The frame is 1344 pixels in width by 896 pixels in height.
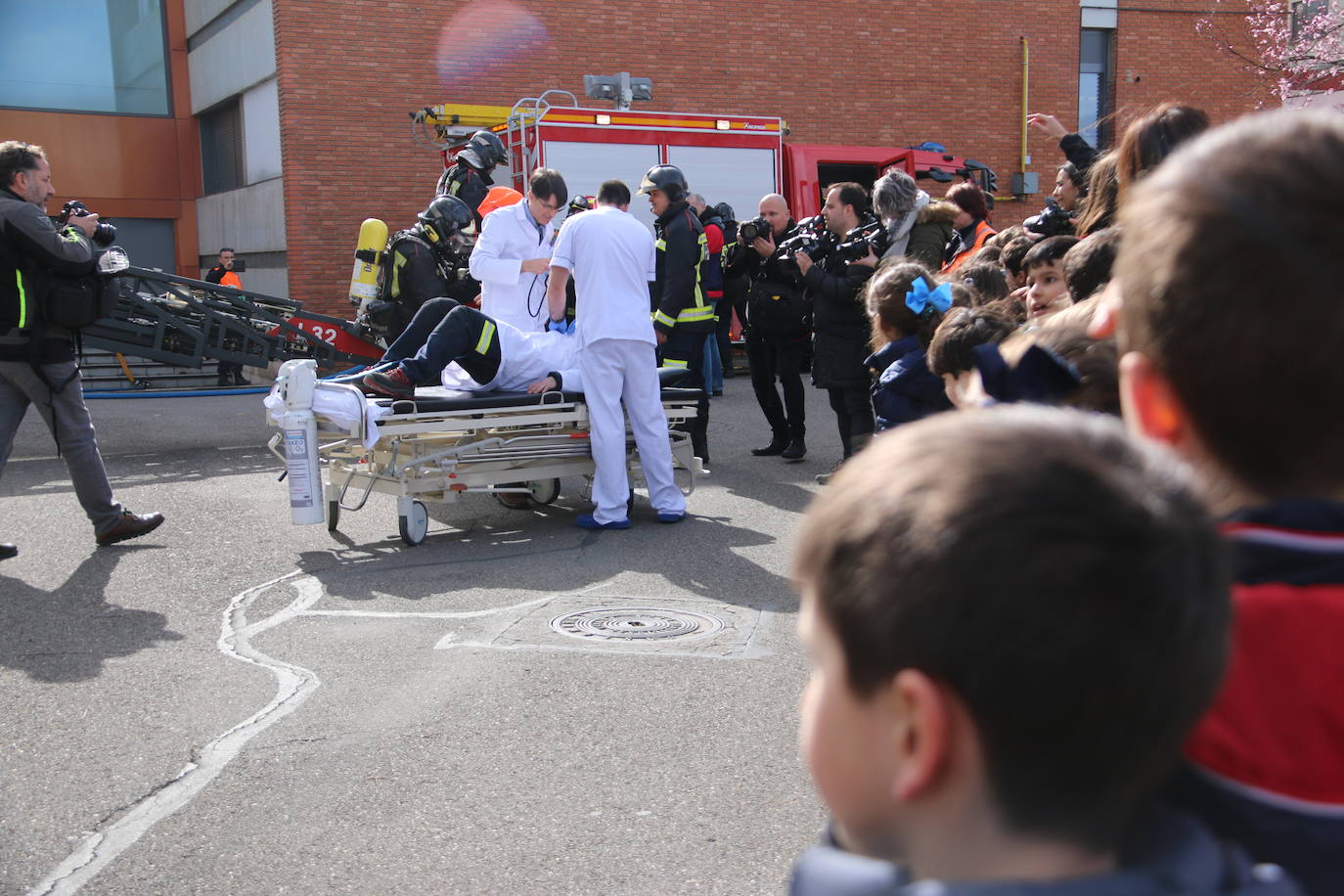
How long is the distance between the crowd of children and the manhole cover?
3.85m

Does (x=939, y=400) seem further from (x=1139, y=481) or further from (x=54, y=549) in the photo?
(x=54, y=549)

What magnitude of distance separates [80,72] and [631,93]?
11624mm

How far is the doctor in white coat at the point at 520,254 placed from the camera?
7793 millimetres

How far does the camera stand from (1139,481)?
0.90m

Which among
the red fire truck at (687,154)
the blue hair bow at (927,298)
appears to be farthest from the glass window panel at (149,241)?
the blue hair bow at (927,298)

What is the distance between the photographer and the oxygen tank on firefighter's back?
10848mm

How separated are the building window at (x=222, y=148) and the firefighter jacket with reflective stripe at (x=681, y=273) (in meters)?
15.4

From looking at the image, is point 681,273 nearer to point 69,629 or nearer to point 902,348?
point 902,348

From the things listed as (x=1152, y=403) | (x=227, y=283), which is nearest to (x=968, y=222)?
(x=1152, y=403)

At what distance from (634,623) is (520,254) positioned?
3.64m

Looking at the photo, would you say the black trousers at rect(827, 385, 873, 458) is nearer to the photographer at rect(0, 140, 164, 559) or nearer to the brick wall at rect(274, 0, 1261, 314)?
the photographer at rect(0, 140, 164, 559)

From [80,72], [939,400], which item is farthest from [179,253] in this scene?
[939,400]

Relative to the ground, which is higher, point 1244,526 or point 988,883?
point 1244,526

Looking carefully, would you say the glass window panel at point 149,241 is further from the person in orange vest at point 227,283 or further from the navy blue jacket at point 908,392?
the navy blue jacket at point 908,392
